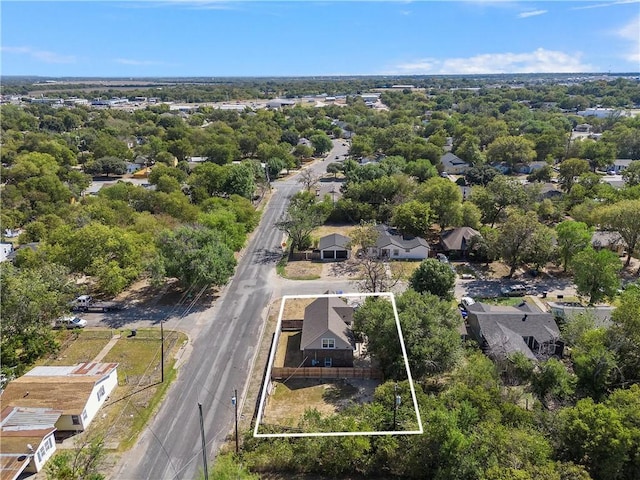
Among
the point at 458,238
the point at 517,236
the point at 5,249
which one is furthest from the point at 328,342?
the point at 5,249

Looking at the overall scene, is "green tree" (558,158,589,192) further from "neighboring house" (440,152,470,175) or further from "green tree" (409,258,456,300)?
"green tree" (409,258,456,300)

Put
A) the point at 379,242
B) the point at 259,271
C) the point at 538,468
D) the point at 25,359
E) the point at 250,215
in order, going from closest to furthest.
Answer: the point at 538,468, the point at 25,359, the point at 259,271, the point at 379,242, the point at 250,215

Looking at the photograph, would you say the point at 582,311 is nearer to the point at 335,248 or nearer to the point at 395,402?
the point at 395,402

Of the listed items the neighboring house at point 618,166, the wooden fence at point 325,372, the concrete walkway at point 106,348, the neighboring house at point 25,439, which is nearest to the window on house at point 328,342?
the wooden fence at point 325,372

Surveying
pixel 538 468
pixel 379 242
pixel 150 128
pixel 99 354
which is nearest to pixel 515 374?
pixel 538 468

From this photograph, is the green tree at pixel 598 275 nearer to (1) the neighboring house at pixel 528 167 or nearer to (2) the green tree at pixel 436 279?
(2) the green tree at pixel 436 279

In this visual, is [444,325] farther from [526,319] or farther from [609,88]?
[609,88]
